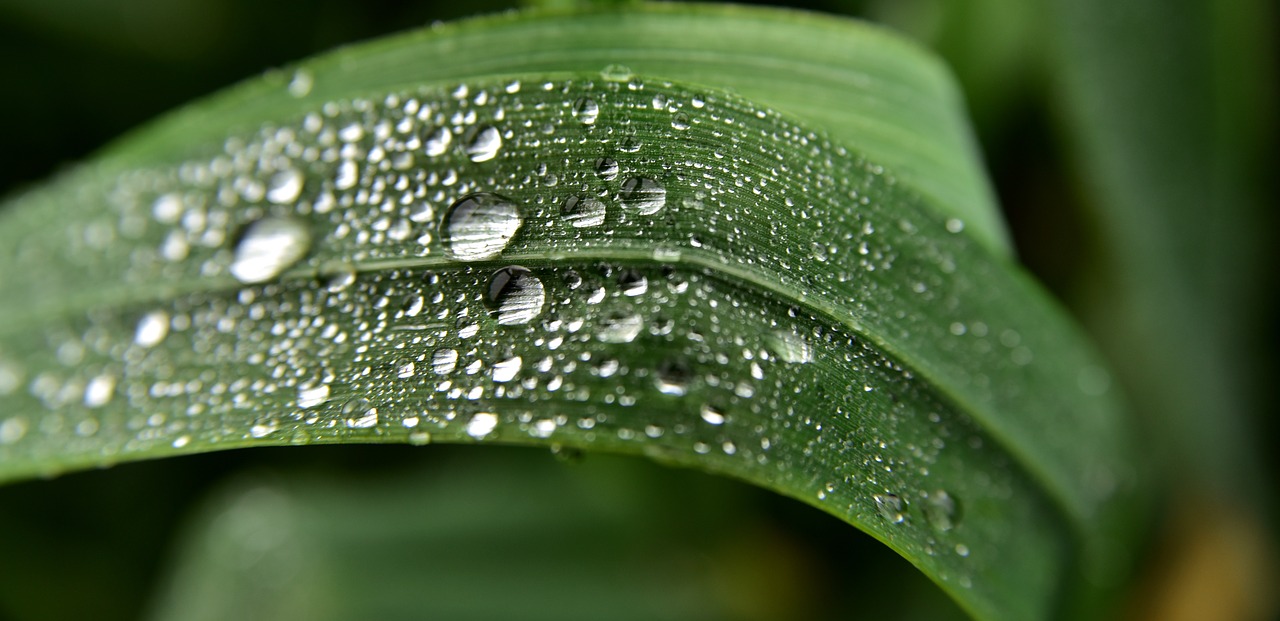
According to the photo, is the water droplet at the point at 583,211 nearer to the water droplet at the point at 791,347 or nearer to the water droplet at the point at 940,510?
the water droplet at the point at 791,347

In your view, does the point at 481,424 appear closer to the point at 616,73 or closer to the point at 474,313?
the point at 474,313

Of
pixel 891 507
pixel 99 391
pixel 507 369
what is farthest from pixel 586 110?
pixel 99 391

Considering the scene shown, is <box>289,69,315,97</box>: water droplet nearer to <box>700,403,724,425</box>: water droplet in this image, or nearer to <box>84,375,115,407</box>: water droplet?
<box>84,375,115,407</box>: water droplet

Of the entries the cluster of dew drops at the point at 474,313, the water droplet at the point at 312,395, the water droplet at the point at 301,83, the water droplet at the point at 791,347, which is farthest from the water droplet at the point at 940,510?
the water droplet at the point at 301,83

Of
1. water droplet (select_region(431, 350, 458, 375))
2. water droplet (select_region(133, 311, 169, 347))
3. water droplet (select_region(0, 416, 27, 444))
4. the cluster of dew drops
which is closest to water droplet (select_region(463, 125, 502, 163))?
the cluster of dew drops

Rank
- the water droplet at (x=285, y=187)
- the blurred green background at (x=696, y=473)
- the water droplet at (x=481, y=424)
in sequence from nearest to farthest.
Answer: the water droplet at (x=481, y=424) → the water droplet at (x=285, y=187) → the blurred green background at (x=696, y=473)

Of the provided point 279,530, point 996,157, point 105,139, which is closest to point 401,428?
point 279,530
